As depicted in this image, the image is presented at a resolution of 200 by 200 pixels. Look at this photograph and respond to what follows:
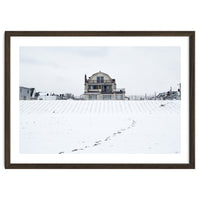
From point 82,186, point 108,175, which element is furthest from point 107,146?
point 82,186

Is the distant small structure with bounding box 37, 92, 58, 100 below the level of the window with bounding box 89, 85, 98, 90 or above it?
below

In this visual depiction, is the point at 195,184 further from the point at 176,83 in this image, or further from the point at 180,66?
the point at 180,66

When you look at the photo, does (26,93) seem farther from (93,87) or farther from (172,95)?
(172,95)

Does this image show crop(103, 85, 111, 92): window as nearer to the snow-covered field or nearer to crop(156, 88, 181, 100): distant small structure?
the snow-covered field

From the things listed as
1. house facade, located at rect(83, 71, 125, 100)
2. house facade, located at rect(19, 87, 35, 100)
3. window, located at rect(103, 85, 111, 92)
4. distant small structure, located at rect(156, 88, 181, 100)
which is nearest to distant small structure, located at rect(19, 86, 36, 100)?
house facade, located at rect(19, 87, 35, 100)

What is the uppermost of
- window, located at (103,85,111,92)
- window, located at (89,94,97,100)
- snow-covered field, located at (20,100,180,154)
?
window, located at (103,85,111,92)

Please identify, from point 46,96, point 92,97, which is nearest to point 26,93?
point 46,96
